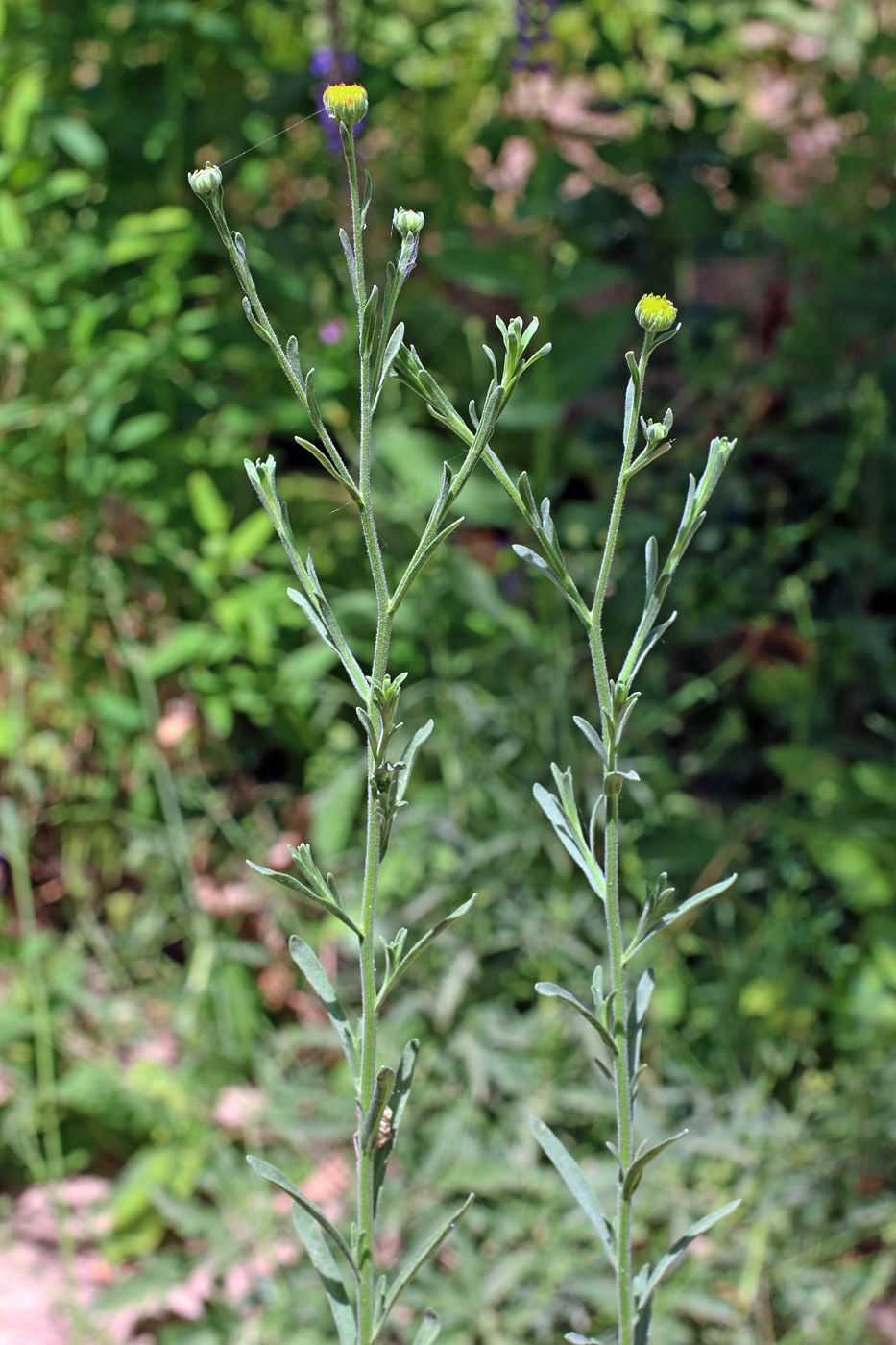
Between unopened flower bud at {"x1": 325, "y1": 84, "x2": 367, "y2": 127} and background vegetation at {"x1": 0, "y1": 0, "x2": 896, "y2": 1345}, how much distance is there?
1.06 metres

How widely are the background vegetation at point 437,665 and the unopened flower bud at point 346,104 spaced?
1.06 meters

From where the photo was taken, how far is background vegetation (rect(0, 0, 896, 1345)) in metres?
1.37

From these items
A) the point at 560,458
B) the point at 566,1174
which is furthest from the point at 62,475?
the point at 566,1174

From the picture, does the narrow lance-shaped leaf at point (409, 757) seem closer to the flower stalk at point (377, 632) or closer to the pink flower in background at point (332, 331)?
the flower stalk at point (377, 632)

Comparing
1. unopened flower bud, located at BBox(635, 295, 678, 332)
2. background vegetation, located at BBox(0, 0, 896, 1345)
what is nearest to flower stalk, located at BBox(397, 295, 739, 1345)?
unopened flower bud, located at BBox(635, 295, 678, 332)

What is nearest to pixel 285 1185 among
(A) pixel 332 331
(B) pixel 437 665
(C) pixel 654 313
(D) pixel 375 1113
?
(D) pixel 375 1113

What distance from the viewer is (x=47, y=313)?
184cm

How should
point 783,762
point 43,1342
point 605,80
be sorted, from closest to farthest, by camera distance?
point 43,1342 → point 783,762 → point 605,80

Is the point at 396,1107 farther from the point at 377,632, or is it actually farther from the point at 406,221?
the point at 406,221

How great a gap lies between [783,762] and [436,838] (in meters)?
0.45

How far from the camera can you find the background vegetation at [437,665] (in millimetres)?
1368

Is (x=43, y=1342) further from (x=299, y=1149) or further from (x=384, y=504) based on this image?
(x=384, y=504)

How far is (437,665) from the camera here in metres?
1.55

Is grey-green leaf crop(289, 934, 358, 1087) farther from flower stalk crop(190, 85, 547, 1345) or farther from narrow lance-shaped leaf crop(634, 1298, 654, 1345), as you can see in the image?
narrow lance-shaped leaf crop(634, 1298, 654, 1345)
